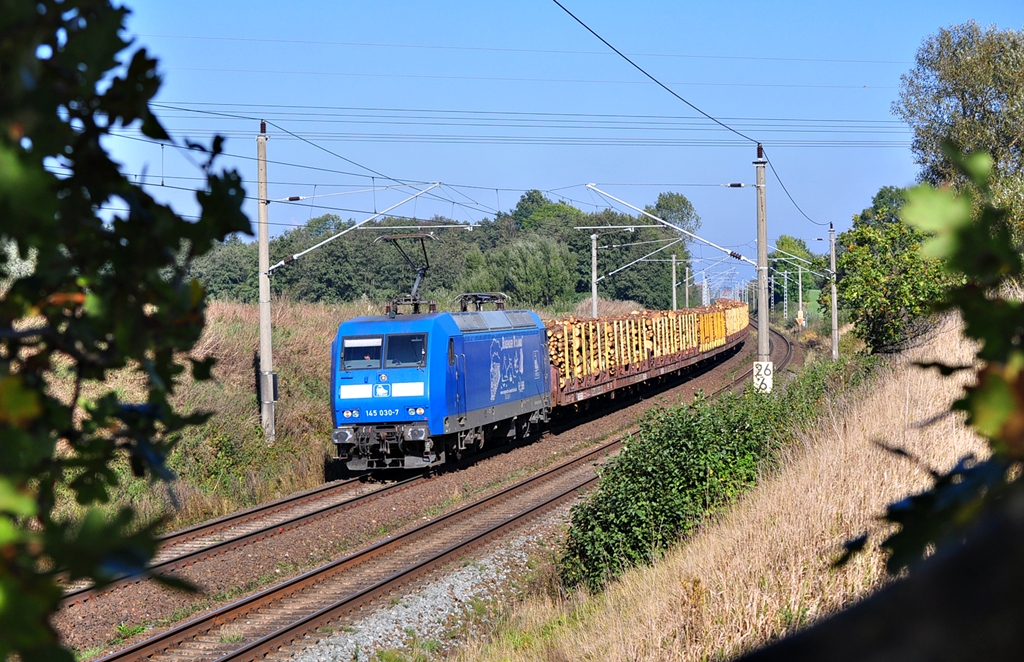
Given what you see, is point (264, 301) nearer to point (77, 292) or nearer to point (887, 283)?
point (887, 283)

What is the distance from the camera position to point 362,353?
18.6m

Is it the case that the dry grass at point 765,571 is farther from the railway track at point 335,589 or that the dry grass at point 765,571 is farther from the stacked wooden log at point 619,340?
the stacked wooden log at point 619,340

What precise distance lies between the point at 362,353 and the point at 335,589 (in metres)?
7.48

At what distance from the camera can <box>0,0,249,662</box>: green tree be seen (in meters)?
1.44

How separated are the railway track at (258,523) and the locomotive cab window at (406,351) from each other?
7.94 ft

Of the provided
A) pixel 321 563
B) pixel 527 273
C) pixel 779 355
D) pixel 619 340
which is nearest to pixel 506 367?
pixel 321 563

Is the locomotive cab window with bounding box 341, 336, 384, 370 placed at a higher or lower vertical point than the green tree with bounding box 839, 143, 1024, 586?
lower

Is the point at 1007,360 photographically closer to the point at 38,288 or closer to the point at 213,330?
the point at 38,288

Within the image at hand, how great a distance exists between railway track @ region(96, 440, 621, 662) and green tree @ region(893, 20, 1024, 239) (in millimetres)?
20452

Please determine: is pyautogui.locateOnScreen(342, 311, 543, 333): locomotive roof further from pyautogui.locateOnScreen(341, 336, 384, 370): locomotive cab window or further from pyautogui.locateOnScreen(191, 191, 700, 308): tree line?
pyautogui.locateOnScreen(191, 191, 700, 308): tree line

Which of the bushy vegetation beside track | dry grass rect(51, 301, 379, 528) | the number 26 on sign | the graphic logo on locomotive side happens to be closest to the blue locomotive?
the graphic logo on locomotive side

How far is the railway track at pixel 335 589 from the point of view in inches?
378

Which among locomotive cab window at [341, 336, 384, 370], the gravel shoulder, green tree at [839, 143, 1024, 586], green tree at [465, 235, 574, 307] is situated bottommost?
the gravel shoulder

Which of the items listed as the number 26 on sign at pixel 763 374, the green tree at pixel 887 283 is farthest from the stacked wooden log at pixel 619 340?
the number 26 on sign at pixel 763 374
